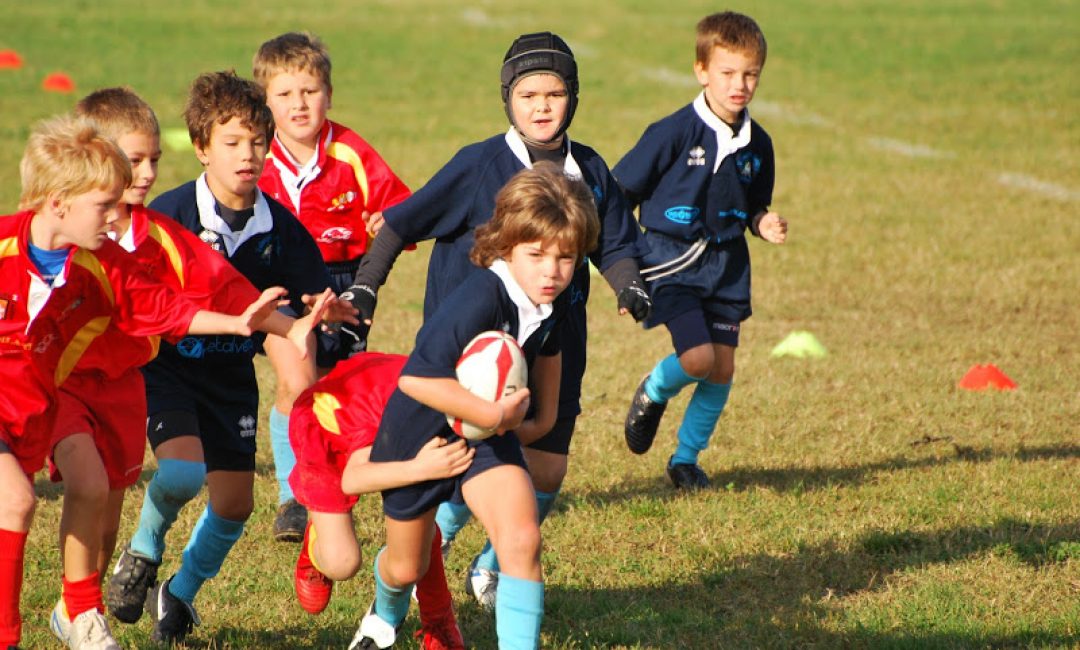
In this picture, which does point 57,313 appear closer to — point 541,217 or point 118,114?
point 118,114

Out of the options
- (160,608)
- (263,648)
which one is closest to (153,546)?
(160,608)

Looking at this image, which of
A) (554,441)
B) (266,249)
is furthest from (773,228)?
(266,249)

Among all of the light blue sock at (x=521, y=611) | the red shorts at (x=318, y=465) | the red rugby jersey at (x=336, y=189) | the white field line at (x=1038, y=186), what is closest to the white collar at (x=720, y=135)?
the red rugby jersey at (x=336, y=189)

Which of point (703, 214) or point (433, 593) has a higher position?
point (703, 214)

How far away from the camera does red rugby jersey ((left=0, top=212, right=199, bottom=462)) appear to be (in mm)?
4133

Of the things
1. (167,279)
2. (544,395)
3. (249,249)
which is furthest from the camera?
(249,249)

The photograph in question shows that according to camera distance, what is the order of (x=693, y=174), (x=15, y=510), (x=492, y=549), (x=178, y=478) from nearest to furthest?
(x=15, y=510)
(x=178, y=478)
(x=492, y=549)
(x=693, y=174)

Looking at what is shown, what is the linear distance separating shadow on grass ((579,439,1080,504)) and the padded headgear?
226 cm

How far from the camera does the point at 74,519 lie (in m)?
4.42

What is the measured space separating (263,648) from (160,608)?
0.42 meters

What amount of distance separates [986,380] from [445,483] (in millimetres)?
5304

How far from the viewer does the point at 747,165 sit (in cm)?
690

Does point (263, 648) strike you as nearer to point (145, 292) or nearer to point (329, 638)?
point (329, 638)

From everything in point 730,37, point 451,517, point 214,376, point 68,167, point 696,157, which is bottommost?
point 451,517
